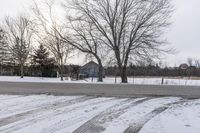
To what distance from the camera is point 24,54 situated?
5375cm

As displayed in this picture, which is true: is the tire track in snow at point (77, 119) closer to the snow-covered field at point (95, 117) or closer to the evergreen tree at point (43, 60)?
the snow-covered field at point (95, 117)

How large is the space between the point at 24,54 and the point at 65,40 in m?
22.7

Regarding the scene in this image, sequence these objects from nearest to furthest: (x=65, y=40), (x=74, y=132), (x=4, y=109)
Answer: (x=74, y=132) → (x=4, y=109) → (x=65, y=40)

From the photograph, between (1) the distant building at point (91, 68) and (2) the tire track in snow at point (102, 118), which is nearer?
(2) the tire track in snow at point (102, 118)

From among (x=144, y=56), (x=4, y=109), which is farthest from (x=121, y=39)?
(x=4, y=109)

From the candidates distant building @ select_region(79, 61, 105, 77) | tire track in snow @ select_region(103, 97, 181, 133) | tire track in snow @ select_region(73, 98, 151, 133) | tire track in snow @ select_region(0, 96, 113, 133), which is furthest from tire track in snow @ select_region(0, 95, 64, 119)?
distant building @ select_region(79, 61, 105, 77)

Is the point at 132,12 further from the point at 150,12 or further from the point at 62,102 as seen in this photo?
the point at 62,102

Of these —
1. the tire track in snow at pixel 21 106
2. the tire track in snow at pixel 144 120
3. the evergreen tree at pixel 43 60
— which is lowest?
the tire track in snow at pixel 144 120

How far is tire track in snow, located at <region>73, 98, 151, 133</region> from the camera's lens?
7557 mm

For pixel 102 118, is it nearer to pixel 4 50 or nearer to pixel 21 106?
pixel 21 106

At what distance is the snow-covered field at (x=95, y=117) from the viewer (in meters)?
7.61

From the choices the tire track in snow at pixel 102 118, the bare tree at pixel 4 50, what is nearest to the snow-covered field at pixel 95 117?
the tire track in snow at pixel 102 118

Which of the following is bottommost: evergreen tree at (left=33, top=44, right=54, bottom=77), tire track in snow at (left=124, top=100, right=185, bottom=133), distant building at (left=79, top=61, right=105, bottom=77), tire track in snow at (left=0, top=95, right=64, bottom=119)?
tire track in snow at (left=124, top=100, right=185, bottom=133)

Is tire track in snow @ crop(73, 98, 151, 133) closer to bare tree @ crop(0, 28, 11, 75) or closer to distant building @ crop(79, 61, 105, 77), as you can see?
distant building @ crop(79, 61, 105, 77)
